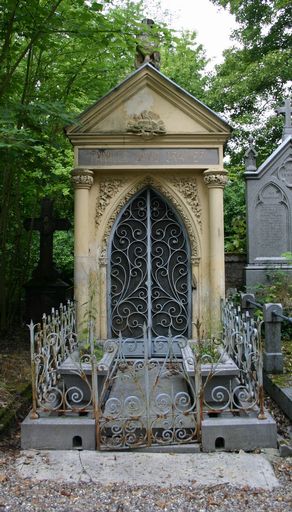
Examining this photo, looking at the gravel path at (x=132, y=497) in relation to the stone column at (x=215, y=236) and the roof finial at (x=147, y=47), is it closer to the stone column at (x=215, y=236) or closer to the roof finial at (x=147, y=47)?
the stone column at (x=215, y=236)

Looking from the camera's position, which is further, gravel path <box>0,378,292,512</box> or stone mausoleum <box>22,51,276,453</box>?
stone mausoleum <box>22,51,276,453</box>

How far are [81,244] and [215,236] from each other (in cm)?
198

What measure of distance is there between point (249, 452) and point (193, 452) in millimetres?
489

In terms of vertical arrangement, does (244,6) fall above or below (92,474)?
above

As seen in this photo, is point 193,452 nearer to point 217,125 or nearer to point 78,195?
point 78,195

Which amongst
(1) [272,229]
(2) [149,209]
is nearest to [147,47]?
(2) [149,209]

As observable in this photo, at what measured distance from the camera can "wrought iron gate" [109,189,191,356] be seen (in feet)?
22.2

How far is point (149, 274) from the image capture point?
676 cm

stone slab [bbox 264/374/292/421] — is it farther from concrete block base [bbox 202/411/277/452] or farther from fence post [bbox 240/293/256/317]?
fence post [bbox 240/293/256/317]

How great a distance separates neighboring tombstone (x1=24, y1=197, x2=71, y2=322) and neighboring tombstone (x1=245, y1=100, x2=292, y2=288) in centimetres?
370

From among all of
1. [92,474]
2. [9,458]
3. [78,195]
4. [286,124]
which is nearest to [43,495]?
[92,474]

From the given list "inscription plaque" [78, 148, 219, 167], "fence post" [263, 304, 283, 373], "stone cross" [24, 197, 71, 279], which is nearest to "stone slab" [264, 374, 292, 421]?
"fence post" [263, 304, 283, 373]

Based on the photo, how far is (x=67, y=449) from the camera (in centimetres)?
382

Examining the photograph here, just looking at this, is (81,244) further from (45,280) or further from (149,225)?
(45,280)
